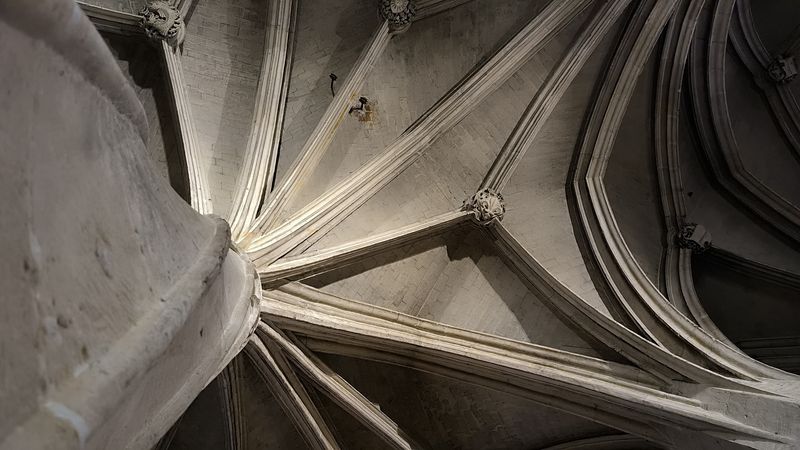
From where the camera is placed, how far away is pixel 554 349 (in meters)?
5.68

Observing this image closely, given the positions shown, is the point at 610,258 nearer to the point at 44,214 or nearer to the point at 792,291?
the point at 792,291

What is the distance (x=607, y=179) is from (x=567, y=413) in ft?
9.02

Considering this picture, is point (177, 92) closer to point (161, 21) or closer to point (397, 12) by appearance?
point (161, 21)

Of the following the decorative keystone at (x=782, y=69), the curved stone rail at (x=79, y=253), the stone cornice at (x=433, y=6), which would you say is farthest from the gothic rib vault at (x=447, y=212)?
the curved stone rail at (x=79, y=253)

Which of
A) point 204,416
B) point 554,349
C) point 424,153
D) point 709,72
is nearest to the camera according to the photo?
point 554,349

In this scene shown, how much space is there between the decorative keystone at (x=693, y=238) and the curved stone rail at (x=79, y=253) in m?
6.57

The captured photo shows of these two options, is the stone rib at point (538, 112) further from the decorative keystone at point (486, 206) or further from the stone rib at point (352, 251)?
the stone rib at point (352, 251)

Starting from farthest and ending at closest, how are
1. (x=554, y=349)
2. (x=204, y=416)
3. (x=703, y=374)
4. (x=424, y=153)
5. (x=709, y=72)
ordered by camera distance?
(x=709, y=72), (x=204, y=416), (x=424, y=153), (x=554, y=349), (x=703, y=374)

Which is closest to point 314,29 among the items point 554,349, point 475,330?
point 475,330

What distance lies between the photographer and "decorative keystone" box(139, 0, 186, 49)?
6055 millimetres

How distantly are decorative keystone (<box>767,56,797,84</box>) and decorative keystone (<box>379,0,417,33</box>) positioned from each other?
4.99 m

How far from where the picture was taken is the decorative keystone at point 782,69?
825 cm

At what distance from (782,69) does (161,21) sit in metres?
7.47

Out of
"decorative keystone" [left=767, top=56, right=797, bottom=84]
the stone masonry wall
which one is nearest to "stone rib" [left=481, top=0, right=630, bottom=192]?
the stone masonry wall
